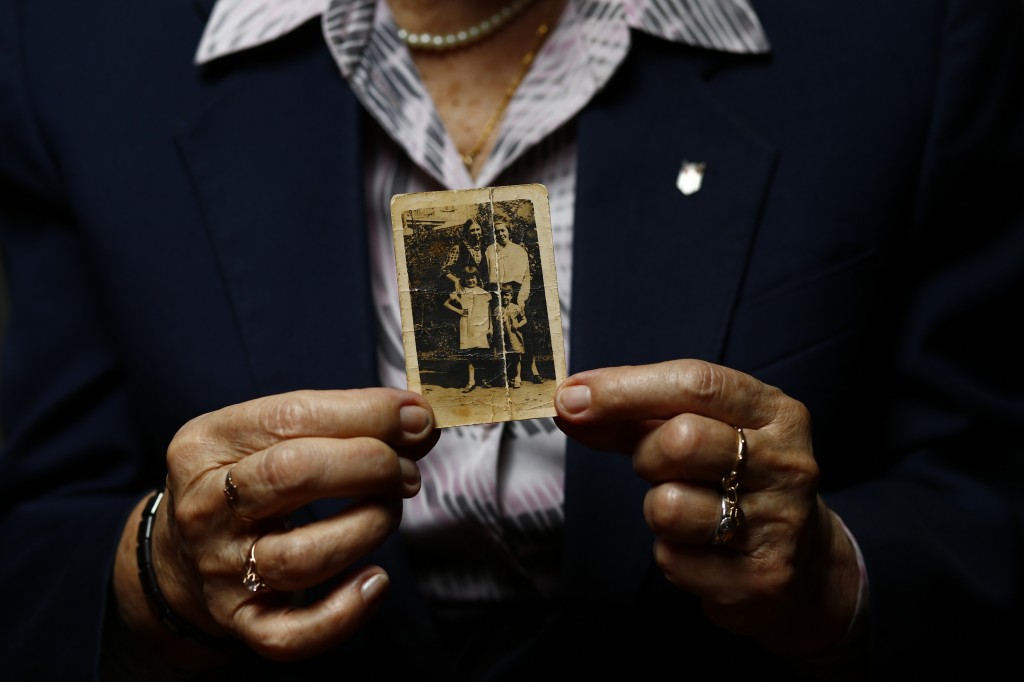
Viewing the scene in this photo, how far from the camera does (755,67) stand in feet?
4.47

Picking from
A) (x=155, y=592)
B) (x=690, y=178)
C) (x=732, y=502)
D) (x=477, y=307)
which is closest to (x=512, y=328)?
(x=477, y=307)

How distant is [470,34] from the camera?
1.43 meters

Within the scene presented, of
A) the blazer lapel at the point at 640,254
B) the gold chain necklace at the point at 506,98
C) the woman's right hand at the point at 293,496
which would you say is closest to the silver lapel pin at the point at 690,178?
the blazer lapel at the point at 640,254

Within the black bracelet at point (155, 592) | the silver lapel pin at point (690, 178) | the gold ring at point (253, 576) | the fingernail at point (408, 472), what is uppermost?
the silver lapel pin at point (690, 178)

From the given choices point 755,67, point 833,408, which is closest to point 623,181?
point 755,67

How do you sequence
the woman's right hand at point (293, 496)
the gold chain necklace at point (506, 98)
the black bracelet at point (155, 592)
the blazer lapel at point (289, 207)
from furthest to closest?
the gold chain necklace at point (506, 98) < the blazer lapel at point (289, 207) < the black bracelet at point (155, 592) < the woman's right hand at point (293, 496)

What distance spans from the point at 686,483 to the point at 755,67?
668 millimetres

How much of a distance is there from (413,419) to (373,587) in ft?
0.59

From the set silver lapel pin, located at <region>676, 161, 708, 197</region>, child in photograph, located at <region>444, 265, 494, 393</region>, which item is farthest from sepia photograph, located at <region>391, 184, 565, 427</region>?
silver lapel pin, located at <region>676, 161, 708, 197</region>

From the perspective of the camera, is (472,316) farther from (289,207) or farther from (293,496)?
(289,207)

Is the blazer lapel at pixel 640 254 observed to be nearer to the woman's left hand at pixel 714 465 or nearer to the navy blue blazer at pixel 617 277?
the navy blue blazer at pixel 617 277

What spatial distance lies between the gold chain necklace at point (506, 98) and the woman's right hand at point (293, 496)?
0.50 meters

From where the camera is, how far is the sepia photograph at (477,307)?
1.01 m

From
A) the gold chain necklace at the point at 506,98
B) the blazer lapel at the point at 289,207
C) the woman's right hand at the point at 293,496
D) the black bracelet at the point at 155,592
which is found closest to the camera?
the woman's right hand at the point at 293,496
